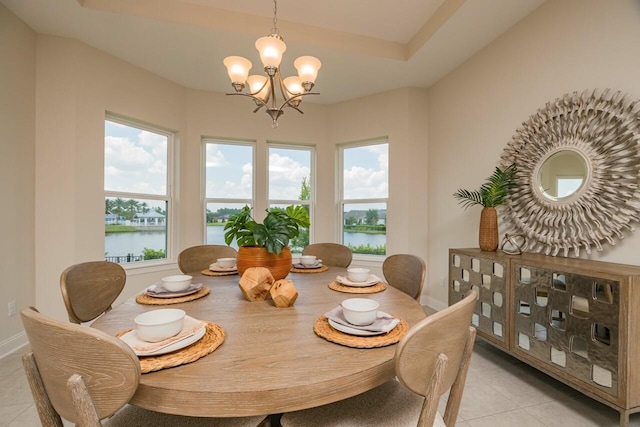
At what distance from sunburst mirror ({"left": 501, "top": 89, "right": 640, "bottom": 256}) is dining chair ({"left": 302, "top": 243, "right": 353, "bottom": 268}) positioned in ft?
4.69

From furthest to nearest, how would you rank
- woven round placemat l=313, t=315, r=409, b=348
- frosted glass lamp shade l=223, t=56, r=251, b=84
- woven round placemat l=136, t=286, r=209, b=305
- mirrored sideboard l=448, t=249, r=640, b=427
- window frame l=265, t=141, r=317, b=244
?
window frame l=265, t=141, r=317, b=244
frosted glass lamp shade l=223, t=56, r=251, b=84
mirrored sideboard l=448, t=249, r=640, b=427
woven round placemat l=136, t=286, r=209, b=305
woven round placemat l=313, t=315, r=409, b=348

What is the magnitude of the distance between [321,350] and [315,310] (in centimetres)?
35

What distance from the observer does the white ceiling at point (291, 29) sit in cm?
235

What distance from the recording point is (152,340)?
0.81 metres

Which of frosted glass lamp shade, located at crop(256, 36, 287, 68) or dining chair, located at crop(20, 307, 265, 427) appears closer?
dining chair, located at crop(20, 307, 265, 427)

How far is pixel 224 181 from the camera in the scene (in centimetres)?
386

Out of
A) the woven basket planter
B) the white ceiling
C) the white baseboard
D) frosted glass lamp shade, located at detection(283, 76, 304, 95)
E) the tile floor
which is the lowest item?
the tile floor

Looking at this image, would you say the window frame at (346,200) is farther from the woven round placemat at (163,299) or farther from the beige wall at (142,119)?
the woven round placemat at (163,299)

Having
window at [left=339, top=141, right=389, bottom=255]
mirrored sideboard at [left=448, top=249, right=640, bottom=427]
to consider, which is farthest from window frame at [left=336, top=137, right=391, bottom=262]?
mirrored sideboard at [left=448, top=249, right=640, bottom=427]

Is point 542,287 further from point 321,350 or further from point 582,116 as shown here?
point 321,350

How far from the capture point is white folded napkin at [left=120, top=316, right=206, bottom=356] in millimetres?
773

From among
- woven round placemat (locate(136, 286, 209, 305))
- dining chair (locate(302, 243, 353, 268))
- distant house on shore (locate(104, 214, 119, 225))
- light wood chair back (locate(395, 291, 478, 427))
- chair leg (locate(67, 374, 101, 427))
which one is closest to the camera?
chair leg (locate(67, 374, 101, 427))

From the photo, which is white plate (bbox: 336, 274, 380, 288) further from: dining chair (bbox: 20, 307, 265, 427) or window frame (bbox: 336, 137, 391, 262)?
window frame (bbox: 336, 137, 391, 262)

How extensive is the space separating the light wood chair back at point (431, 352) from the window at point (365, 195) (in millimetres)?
3022
